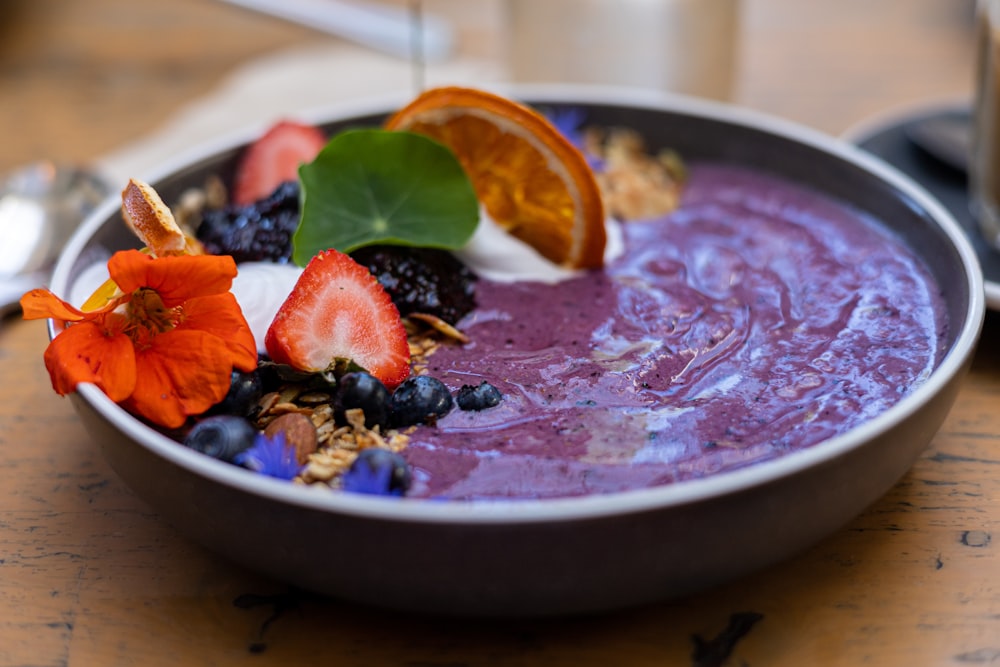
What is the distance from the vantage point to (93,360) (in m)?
1.20

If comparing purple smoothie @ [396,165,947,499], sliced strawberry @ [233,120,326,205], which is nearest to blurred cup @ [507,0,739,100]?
purple smoothie @ [396,165,947,499]

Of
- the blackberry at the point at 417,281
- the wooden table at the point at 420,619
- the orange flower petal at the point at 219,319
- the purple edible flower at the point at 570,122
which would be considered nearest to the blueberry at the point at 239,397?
the orange flower petal at the point at 219,319

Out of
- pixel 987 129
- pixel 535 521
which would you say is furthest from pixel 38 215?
pixel 987 129

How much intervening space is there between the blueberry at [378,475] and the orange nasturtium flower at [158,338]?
223mm

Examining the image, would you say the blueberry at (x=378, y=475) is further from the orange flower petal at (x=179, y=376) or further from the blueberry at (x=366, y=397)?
the orange flower petal at (x=179, y=376)

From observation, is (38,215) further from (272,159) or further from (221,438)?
(221,438)

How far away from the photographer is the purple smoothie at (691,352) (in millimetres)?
1127

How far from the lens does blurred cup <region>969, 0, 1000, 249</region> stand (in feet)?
5.71

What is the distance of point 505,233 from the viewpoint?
1.61 m

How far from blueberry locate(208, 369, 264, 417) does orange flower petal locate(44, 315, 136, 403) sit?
10cm

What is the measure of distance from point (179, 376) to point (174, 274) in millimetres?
116

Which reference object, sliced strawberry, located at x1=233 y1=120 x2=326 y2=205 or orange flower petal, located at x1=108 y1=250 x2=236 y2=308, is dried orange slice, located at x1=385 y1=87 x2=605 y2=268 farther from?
orange flower petal, located at x1=108 y1=250 x2=236 y2=308

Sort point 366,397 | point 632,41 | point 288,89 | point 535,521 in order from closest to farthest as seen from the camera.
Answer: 1. point 535,521
2. point 366,397
3. point 632,41
4. point 288,89

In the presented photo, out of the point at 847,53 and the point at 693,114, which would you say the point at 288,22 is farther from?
the point at 847,53
